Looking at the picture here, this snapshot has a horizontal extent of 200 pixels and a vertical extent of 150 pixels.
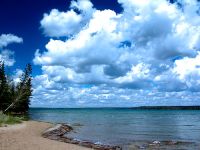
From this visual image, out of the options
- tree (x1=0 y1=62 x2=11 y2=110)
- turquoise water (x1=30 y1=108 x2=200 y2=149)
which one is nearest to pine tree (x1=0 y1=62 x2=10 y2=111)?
tree (x1=0 y1=62 x2=11 y2=110)

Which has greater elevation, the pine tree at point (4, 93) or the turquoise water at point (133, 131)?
the pine tree at point (4, 93)

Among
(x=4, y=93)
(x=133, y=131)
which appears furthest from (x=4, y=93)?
(x=133, y=131)

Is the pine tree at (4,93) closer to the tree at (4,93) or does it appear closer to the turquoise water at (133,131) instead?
the tree at (4,93)

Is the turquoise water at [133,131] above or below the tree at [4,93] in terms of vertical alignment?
below

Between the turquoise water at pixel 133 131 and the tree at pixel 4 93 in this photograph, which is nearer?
the turquoise water at pixel 133 131

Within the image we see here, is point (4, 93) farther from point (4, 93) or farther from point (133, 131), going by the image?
point (133, 131)

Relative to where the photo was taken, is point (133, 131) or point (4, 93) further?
point (4, 93)

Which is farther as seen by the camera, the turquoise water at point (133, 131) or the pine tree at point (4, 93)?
the pine tree at point (4, 93)

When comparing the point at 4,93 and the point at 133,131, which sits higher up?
the point at 4,93

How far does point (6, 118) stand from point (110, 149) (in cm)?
2082

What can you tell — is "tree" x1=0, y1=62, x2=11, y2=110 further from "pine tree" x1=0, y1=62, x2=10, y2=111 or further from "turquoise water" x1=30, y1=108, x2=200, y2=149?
"turquoise water" x1=30, y1=108, x2=200, y2=149

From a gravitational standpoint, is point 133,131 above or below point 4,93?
below

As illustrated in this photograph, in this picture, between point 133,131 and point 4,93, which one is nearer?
point 133,131

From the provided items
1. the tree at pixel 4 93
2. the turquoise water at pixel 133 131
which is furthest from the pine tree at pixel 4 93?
the turquoise water at pixel 133 131
